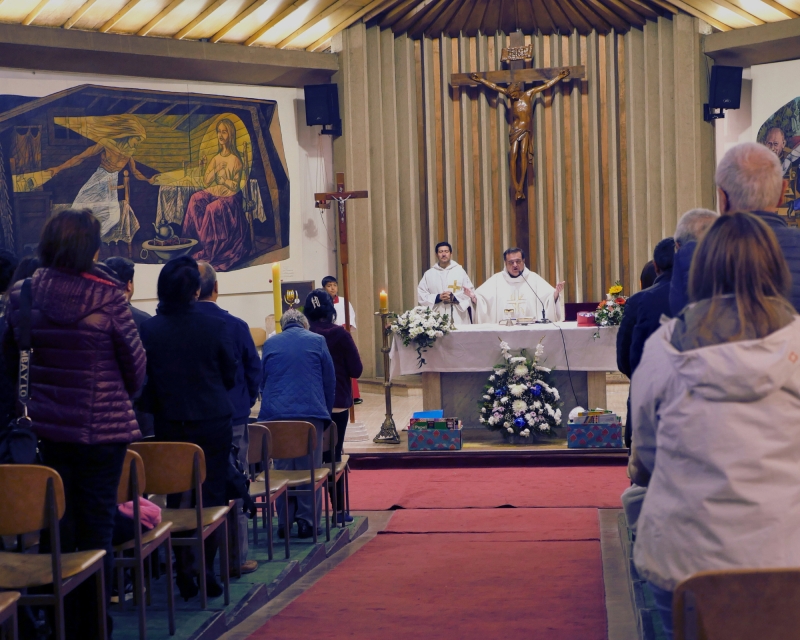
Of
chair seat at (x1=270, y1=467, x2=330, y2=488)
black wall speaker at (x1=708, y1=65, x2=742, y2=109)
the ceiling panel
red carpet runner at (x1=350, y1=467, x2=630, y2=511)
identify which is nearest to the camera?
chair seat at (x1=270, y1=467, x2=330, y2=488)

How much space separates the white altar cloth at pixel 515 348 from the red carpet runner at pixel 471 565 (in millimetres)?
991

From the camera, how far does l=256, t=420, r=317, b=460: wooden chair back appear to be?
17.3 ft

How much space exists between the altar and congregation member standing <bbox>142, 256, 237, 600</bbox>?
15.0ft

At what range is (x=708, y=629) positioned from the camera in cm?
191

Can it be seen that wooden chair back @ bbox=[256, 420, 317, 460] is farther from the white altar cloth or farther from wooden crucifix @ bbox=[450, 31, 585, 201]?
wooden crucifix @ bbox=[450, 31, 585, 201]

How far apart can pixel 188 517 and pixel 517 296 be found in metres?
6.34

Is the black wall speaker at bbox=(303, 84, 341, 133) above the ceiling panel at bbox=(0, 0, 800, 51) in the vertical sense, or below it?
below

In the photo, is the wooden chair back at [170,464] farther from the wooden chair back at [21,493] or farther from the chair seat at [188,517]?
the wooden chair back at [21,493]

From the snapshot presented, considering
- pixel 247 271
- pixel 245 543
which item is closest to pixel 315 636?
pixel 245 543

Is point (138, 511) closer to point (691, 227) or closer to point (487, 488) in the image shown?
point (691, 227)

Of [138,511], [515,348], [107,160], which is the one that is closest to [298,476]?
[138,511]

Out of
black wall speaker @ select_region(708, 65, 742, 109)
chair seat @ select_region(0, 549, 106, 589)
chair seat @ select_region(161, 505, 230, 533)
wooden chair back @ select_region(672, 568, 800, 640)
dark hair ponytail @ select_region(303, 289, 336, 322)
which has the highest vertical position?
black wall speaker @ select_region(708, 65, 742, 109)

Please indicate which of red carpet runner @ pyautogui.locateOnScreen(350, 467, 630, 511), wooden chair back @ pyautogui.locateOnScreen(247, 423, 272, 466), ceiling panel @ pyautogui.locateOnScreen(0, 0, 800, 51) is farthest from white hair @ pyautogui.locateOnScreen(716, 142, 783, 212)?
ceiling panel @ pyautogui.locateOnScreen(0, 0, 800, 51)

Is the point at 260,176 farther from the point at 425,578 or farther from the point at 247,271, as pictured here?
the point at 425,578
